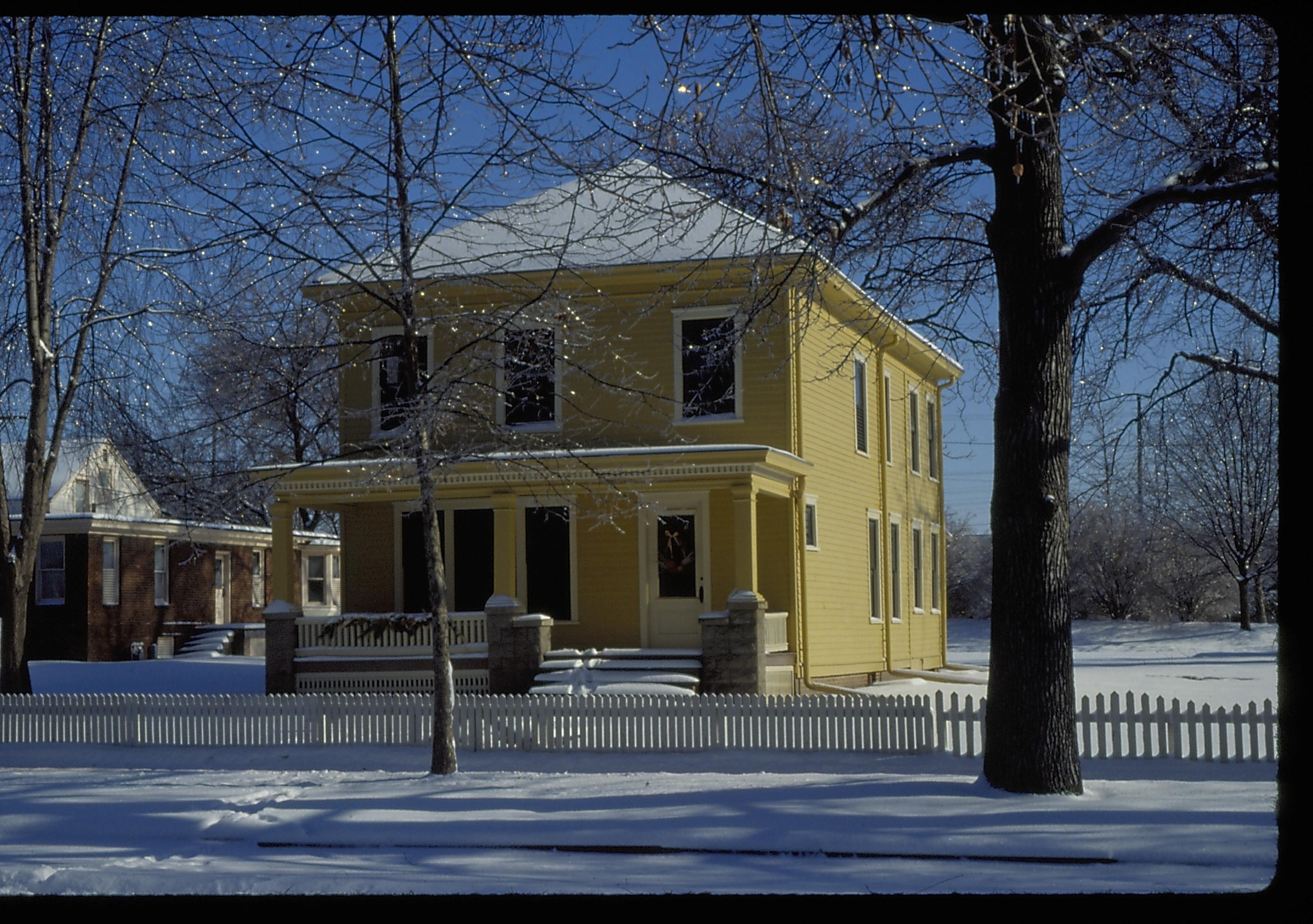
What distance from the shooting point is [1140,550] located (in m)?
51.3

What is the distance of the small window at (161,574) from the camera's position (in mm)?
34625

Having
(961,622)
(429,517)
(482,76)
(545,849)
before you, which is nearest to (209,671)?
(429,517)

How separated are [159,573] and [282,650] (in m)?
16.5

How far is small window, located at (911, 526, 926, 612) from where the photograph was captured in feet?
93.1

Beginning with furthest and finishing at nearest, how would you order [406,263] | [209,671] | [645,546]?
[209,671] < [645,546] < [406,263]

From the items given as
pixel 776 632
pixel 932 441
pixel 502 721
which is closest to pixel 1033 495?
pixel 502 721

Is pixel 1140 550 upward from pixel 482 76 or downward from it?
downward

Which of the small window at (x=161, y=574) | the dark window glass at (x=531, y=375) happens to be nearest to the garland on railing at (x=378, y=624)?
the dark window glass at (x=531, y=375)

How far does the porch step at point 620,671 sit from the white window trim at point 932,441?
38.6ft

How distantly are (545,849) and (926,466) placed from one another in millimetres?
21146

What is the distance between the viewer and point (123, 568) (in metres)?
32.9

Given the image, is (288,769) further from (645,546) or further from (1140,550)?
(1140,550)

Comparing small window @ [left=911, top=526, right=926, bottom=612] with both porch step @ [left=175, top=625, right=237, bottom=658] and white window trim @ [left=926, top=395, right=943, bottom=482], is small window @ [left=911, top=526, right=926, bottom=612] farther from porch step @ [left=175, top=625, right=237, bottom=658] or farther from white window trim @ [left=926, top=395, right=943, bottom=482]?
porch step @ [left=175, top=625, right=237, bottom=658]

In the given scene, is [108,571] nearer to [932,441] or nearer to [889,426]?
[889,426]
